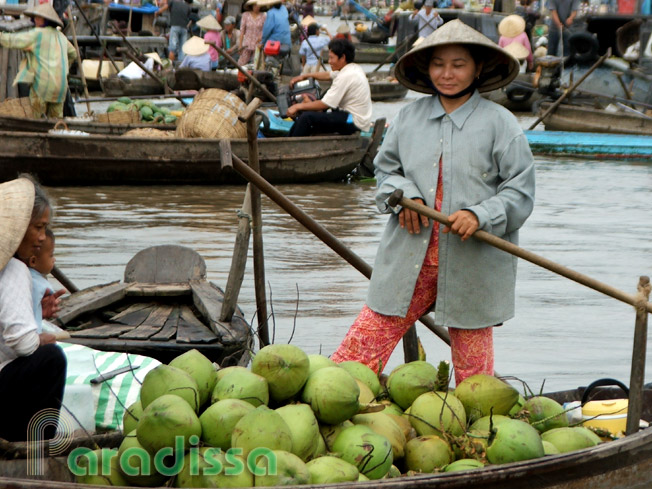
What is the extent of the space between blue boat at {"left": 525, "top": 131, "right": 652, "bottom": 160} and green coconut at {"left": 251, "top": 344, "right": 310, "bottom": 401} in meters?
11.2

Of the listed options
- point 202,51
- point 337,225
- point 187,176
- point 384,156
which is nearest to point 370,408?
point 384,156

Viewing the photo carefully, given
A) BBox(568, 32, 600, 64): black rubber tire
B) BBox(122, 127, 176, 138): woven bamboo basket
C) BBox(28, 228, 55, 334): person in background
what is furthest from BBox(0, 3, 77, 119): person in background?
BBox(568, 32, 600, 64): black rubber tire

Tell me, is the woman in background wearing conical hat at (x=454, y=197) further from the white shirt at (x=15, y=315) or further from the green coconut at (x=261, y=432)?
the white shirt at (x=15, y=315)

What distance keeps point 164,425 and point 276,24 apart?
14733 millimetres

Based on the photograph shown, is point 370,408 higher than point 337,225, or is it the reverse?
point 370,408

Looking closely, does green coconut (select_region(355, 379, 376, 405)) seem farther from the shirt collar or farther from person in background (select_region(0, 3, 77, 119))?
person in background (select_region(0, 3, 77, 119))

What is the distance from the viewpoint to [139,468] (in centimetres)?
237

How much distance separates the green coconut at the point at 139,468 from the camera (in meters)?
2.37

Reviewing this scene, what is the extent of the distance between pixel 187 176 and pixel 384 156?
7.18m

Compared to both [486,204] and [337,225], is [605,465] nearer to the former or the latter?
[486,204]

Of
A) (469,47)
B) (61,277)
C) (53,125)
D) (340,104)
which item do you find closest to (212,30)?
(53,125)

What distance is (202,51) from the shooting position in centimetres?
1527

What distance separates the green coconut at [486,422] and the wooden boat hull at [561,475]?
25 cm

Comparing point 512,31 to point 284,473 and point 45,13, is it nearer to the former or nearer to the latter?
point 45,13
